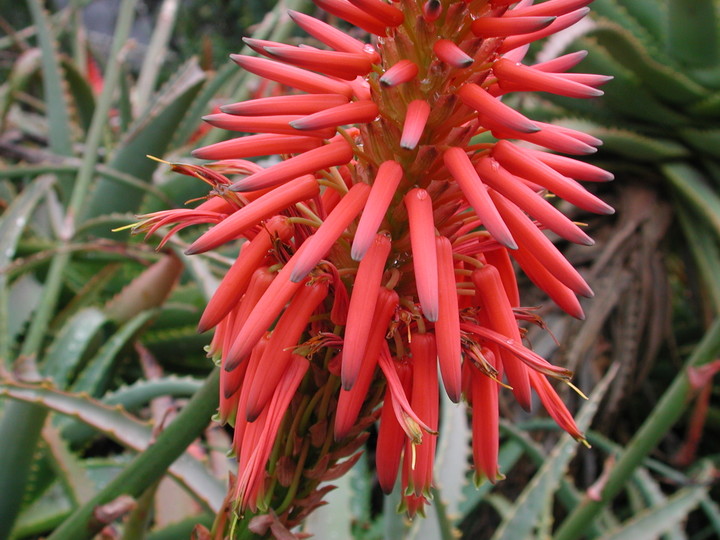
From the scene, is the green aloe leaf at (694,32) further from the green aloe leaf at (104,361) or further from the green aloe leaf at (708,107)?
the green aloe leaf at (104,361)

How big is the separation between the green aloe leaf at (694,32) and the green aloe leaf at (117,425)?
66.2 inches

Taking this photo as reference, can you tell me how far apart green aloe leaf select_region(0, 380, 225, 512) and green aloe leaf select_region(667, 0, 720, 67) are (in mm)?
1681

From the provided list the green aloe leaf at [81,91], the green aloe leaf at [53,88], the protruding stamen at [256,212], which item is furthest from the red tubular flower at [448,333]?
the green aloe leaf at [81,91]

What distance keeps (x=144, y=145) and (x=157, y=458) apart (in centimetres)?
102

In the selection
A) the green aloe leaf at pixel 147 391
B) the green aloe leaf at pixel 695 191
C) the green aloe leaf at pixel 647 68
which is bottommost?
the green aloe leaf at pixel 147 391

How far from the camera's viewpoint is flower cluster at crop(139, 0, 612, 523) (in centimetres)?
45

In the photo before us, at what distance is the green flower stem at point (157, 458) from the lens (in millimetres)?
571

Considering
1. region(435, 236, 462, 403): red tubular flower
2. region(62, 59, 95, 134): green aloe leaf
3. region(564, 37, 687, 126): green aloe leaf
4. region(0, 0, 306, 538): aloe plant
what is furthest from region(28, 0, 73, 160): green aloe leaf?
region(435, 236, 462, 403): red tubular flower

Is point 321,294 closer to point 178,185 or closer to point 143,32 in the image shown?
point 178,185

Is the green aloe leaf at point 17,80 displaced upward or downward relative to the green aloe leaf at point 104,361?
upward

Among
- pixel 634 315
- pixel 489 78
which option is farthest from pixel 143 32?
pixel 489 78

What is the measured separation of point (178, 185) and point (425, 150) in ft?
3.79

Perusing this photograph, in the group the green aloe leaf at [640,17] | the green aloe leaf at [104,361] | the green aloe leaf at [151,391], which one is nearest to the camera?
the green aloe leaf at [151,391]

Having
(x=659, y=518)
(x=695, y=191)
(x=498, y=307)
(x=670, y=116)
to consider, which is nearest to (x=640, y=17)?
(x=670, y=116)
